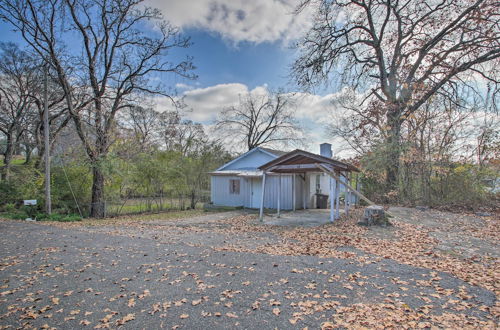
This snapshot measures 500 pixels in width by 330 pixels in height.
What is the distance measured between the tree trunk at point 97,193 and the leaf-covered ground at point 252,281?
6.43 meters

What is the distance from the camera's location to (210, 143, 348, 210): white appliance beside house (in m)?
15.4

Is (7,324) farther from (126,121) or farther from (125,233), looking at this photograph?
(126,121)

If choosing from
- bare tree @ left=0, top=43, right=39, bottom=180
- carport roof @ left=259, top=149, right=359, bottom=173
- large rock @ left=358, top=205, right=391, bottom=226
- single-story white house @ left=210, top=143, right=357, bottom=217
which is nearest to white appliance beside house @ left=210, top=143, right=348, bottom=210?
single-story white house @ left=210, top=143, right=357, bottom=217

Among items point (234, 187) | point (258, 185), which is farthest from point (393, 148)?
point (234, 187)

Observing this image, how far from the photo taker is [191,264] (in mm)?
5113

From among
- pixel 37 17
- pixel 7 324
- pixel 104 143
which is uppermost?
pixel 37 17

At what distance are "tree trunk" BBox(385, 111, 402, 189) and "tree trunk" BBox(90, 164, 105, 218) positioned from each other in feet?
48.5

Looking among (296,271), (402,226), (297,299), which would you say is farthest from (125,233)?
(402,226)

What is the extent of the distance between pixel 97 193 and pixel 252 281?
40.7ft

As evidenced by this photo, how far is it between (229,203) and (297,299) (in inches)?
558

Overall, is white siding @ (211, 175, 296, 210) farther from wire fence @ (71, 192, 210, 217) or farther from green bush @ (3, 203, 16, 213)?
green bush @ (3, 203, 16, 213)

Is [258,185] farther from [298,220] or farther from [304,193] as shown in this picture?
[298,220]

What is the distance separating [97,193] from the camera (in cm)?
1376

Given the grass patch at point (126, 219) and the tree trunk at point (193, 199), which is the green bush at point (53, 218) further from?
the tree trunk at point (193, 199)
